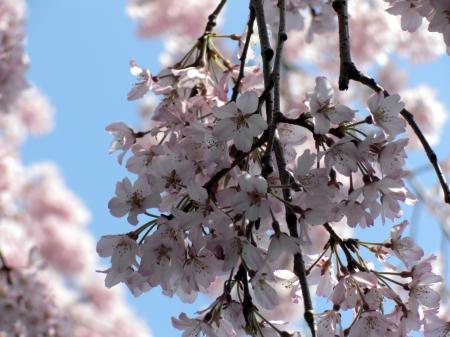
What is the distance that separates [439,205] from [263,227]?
3.14 m

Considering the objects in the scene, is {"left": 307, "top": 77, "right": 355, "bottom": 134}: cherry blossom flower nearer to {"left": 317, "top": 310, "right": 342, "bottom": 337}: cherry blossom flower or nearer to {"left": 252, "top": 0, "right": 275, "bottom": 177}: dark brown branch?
{"left": 252, "top": 0, "right": 275, "bottom": 177}: dark brown branch

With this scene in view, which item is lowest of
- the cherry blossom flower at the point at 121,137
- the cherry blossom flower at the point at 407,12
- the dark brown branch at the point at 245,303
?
the dark brown branch at the point at 245,303

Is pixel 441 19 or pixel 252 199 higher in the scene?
pixel 441 19

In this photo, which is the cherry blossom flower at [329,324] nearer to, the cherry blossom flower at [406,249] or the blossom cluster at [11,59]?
the cherry blossom flower at [406,249]

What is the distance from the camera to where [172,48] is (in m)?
7.21

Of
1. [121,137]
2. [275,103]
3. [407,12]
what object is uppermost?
[121,137]

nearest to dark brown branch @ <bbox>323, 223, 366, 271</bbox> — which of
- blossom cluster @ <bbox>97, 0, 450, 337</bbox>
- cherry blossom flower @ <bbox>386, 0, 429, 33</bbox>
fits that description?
blossom cluster @ <bbox>97, 0, 450, 337</bbox>

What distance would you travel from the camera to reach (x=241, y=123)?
1.15 metres

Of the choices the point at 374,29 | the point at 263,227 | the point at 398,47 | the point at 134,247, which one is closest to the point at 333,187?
the point at 263,227

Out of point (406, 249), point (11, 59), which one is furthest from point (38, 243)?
point (406, 249)

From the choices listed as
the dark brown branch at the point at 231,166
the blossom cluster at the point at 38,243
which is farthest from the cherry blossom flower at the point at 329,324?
the blossom cluster at the point at 38,243

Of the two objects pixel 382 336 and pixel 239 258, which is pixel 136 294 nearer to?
pixel 239 258

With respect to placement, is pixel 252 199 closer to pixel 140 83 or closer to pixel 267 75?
pixel 267 75

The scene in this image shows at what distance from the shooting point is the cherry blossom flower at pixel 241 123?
1.14 meters
